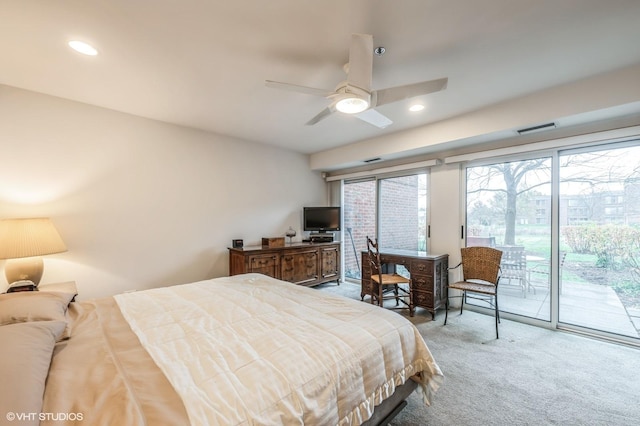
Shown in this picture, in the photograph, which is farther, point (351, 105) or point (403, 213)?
point (403, 213)

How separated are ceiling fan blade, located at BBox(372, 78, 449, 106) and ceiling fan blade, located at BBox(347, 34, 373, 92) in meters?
0.17

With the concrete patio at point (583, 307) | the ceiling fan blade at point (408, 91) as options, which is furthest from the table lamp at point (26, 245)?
the concrete patio at point (583, 307)

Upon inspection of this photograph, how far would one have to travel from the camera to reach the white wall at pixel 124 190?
8.66ft

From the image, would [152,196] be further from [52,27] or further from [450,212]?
[450,212]

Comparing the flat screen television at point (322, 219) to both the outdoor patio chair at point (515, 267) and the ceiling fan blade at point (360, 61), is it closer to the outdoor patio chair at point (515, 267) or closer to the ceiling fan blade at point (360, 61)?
the outdoor patio chair at point (515, 267)

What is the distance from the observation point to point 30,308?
1.35 meters

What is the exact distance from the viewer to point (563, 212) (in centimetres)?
299

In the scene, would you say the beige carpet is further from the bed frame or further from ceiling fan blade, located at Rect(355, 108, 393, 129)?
ceiling fan blade, located at Rect(355, 108, 393, 129)

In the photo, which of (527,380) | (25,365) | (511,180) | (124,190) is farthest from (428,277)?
(124,190)

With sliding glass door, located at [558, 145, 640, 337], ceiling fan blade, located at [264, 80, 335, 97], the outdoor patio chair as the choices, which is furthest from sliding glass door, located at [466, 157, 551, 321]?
ceiling fan blade, located at [264, 80, 335, 97]

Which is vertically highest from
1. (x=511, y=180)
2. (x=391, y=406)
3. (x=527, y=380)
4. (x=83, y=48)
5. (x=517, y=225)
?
(x=83, y=48)

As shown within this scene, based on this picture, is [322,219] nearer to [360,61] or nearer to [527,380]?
[360,61]

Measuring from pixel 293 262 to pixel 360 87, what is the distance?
306cm

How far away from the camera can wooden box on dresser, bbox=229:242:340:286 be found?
378 cm
